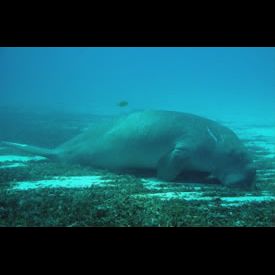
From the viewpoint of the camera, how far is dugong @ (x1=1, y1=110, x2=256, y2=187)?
9.47 metres

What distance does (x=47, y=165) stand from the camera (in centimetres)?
1085

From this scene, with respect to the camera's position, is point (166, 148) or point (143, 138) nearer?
point (166, 148)

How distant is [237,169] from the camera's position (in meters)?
9.37

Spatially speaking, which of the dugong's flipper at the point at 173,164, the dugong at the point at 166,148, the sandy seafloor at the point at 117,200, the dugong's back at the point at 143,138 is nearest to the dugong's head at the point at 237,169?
the dugong at the point at 166,148

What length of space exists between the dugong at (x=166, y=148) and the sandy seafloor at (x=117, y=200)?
1.60 feet

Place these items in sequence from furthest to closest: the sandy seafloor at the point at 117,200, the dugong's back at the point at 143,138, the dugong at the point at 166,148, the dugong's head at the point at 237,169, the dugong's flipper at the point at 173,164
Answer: the dugong's back at the point at 143,138 < the dugong at the point at 166,148 < the dugong's flipper at the point at 173,164 < the dugong's head at the point at 237,169 < the sandy seafloor at the point at 117,200

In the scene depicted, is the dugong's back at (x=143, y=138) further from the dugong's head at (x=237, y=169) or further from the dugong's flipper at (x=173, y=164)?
the dugong's head at (x=237, y=169)

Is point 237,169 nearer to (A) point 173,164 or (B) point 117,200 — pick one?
(A) point 173,164

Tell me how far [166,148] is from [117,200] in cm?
369

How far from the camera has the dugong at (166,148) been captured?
947cm

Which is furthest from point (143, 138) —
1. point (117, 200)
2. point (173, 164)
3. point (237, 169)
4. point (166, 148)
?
point (117, 200)
